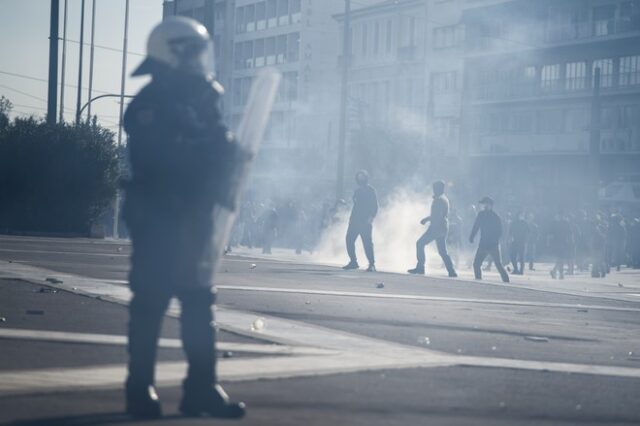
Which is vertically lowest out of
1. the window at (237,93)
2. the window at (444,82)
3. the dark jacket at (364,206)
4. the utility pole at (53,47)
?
the dark jacket at (364,206)

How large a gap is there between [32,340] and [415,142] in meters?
66.1

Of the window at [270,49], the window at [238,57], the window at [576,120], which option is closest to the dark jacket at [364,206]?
the window at [576,120]

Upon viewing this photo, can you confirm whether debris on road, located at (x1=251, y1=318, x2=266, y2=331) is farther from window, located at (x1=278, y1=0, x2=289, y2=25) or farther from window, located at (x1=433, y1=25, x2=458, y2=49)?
window, located at (x1=278, y1=0, x2=289, y2=25)

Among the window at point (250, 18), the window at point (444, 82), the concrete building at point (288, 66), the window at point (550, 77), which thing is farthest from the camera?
the window at point (250, 18)

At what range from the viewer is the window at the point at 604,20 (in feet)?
210

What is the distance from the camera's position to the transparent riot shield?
604cm

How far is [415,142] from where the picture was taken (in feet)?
244

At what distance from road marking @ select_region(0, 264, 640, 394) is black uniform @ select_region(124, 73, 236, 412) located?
36.8 inches

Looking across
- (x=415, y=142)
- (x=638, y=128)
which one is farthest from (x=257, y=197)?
(x=638, y=128)

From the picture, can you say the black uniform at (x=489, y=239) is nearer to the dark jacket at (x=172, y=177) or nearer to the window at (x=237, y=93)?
the dark jacket at (x=172, y=177)

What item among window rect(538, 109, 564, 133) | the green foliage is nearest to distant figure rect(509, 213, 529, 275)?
the green foliage

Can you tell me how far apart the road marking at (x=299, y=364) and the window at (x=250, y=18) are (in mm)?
91938

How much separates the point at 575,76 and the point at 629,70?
384 centimetres

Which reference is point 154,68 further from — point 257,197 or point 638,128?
point 257,197
